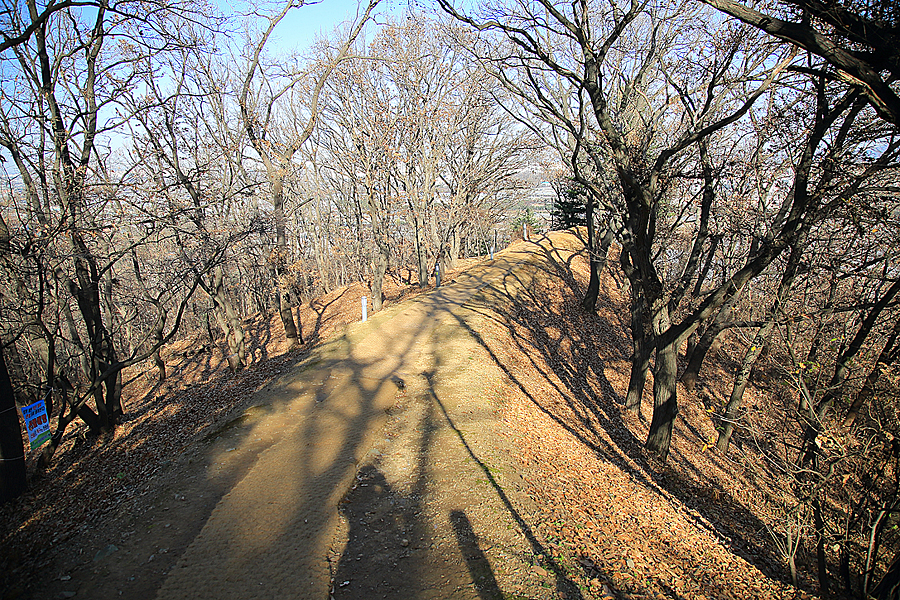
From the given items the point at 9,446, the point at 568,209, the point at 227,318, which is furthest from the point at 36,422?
the point at 568,209

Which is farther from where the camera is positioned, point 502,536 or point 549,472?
point 549,472

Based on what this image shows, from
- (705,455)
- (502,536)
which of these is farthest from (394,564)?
(705,455)

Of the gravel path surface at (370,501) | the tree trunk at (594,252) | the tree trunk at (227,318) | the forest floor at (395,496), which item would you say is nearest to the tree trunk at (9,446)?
the forest floor at (395,496)

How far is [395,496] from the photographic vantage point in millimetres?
6543

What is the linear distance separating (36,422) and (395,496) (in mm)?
5858

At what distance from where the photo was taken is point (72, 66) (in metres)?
10.0

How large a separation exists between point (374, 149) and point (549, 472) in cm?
1516

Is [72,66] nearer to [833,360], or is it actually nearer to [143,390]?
[143,390]

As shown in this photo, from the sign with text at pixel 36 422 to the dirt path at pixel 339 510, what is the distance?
2070mm

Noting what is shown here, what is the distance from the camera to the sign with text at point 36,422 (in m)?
7.06

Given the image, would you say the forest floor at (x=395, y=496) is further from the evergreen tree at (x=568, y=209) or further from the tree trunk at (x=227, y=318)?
the evergreen tree at (x=568, y=209)

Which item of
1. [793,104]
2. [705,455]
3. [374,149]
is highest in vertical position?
[374,149]

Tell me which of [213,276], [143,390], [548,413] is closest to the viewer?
[548,413]

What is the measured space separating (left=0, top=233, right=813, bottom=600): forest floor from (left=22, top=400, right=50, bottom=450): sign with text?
48.2 inches
